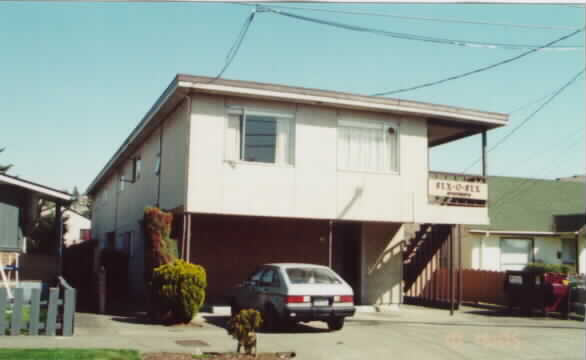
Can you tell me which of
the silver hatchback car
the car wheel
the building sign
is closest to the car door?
the silver hatchback car

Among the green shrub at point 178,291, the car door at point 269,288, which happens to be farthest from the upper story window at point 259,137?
the car door at point 269,288

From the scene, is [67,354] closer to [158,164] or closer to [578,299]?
[158,164]

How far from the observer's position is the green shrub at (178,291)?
14.1m

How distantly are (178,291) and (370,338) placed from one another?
4.40 meters

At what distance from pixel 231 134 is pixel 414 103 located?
5445 millimetres

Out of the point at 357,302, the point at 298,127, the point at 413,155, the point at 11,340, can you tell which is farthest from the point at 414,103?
the point at 11,340

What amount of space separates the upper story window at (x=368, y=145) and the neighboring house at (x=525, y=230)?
32.4 ft

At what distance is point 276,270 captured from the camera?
45.2 feet

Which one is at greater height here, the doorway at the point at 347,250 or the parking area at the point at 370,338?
the doorway at the point at 347,250

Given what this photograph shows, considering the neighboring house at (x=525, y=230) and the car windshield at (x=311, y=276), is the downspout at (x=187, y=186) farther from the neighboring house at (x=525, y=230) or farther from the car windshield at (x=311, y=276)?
the neighboring house at (x=525, y=230)

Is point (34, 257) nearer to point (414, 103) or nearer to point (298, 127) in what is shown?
point (298, 127)

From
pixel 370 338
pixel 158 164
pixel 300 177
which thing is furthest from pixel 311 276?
pixel 158 164

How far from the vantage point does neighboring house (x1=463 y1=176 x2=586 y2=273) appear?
89.8 ft

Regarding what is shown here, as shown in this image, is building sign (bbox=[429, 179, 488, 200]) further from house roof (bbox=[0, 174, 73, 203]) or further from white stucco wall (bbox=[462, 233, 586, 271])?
house roof (bbox=[0, 174, 73, 203])
